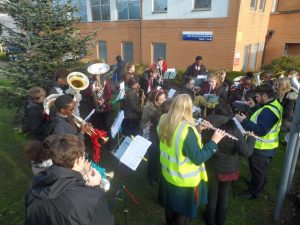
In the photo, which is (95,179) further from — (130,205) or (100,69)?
(100,69)

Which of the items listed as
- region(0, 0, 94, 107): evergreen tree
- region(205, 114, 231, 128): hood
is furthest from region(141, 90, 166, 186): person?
region(0, 0, 94, 107): evergreen tree

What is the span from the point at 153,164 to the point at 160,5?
1303cm

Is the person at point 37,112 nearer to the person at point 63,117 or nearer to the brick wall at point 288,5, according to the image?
the person at point 63,117

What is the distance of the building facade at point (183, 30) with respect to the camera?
517 inches

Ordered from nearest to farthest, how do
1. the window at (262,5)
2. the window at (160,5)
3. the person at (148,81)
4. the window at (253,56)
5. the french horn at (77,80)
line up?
the french horn at (77,80)
the person at (148,81)
the window at (160,5)
the window at (262,5)
the window at (253,56)

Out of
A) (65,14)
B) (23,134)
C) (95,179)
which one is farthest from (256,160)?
(23,134)

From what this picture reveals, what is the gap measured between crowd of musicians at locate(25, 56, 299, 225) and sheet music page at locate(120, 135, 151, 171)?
367 millimetres

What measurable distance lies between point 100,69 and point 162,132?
448 cm

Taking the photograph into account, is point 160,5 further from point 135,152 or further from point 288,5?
point 135,152

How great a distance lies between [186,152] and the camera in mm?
2771

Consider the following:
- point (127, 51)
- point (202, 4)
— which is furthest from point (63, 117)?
point (127, 51)

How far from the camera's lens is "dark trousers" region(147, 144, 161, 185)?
188 inches

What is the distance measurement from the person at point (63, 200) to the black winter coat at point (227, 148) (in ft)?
5.80

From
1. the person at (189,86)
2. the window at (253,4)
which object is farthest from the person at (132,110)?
the window at (253,4)
